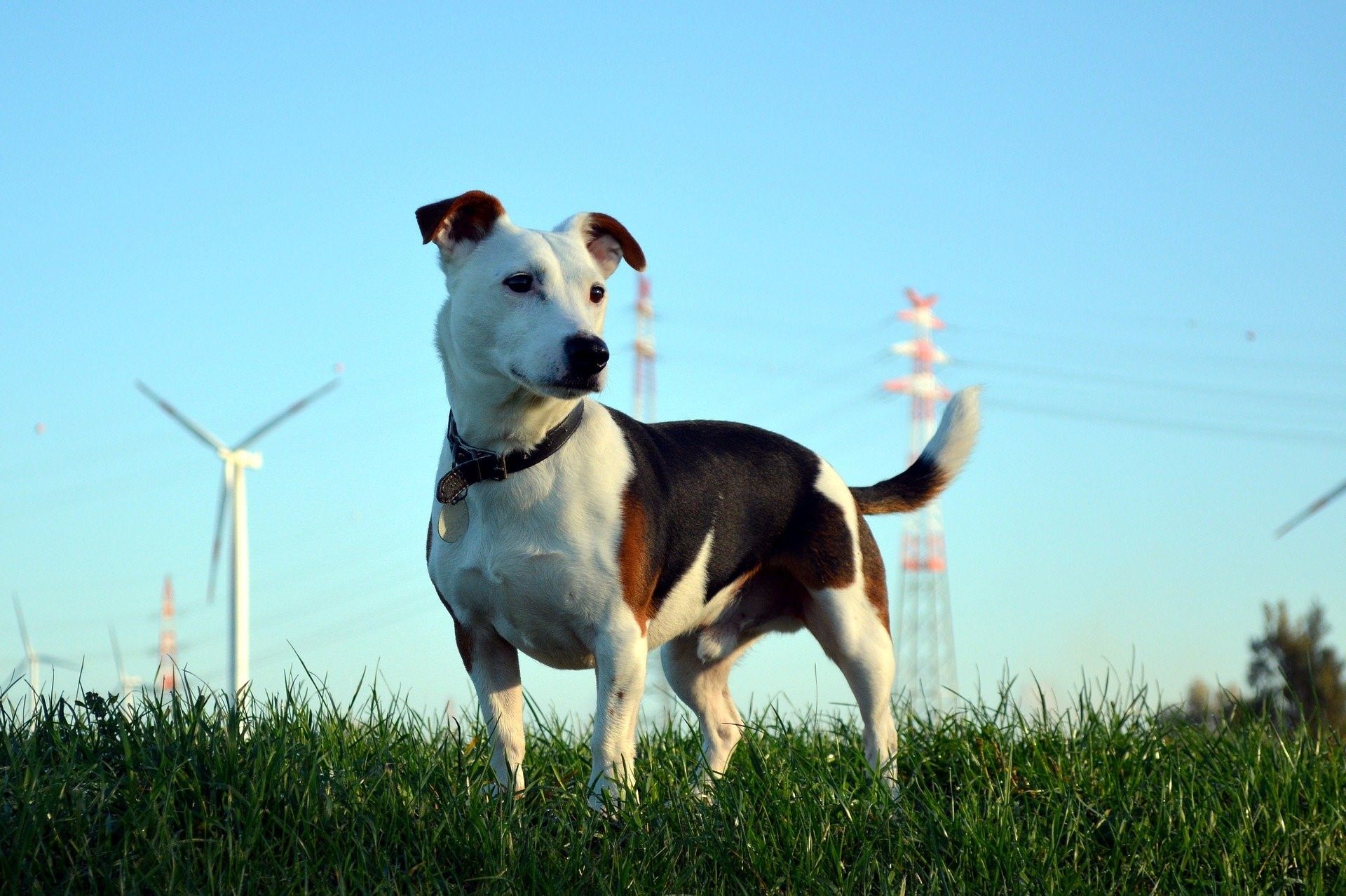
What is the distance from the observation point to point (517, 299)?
5.49 m

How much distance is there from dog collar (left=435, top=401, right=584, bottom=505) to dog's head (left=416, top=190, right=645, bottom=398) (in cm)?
33

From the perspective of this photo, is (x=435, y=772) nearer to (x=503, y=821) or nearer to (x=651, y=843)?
(x=503, y=821)

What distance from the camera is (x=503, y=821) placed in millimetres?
5109

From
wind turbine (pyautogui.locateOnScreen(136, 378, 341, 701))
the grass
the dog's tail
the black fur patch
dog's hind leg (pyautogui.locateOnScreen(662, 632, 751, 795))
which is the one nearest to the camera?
the grass

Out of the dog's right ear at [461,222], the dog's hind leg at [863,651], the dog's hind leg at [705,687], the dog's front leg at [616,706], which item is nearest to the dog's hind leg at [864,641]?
the dog's hind leg at [863,651]

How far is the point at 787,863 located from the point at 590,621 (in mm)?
1202

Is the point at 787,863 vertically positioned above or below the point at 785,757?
below

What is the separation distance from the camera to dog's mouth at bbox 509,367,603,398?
5.29 meters

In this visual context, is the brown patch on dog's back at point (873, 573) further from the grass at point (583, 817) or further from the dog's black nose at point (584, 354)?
the dog's black nose at point (584, 354)

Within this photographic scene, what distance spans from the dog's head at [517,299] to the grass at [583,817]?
160 centimetres

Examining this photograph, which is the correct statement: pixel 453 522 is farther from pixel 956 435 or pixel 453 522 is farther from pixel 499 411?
pixel 956 435

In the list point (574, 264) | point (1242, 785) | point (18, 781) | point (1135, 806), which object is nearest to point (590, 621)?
point (574, 264)

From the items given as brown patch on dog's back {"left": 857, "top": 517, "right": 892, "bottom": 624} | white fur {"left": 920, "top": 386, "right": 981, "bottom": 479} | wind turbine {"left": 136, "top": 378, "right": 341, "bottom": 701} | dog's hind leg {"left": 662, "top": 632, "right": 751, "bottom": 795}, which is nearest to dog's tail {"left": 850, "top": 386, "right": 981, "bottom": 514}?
white fur {"left": 920, "top": 386, "right": 981, "bottom": 479}

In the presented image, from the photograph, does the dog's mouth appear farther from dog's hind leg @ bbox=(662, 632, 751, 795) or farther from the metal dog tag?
dog's hind leg @ bbox=(662, 632, 751, 795)
